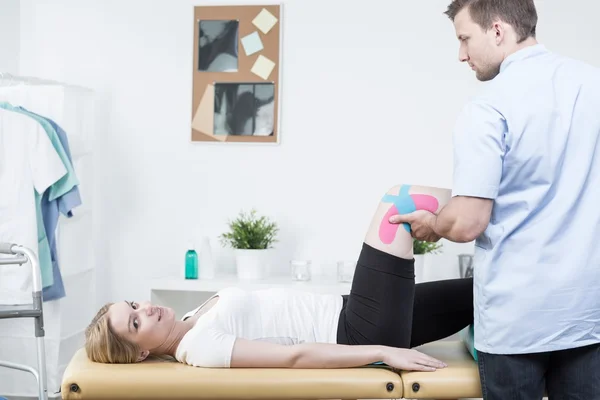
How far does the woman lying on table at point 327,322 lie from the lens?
5.63 feet

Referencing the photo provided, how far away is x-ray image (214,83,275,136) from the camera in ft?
11.4

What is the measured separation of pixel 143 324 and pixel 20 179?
1347 mm

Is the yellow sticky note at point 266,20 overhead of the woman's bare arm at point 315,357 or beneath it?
overhead

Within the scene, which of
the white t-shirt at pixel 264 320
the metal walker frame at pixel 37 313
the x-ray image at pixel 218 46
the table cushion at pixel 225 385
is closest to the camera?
the table cushion at pixel 225 385

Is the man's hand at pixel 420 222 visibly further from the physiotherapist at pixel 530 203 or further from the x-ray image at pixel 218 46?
the x-ray image at pixel 218 46

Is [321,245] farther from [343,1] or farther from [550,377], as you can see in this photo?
[550,377]

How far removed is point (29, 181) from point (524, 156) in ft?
6.79

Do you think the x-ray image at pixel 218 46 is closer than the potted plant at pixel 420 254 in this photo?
No

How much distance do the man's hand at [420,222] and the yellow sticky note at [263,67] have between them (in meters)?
1.89

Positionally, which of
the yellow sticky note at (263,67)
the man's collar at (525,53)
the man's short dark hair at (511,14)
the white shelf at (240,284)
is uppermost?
the yellow sticky note at (263,67)

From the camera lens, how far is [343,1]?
344 cm

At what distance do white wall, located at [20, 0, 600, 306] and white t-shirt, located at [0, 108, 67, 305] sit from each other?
2.11ft

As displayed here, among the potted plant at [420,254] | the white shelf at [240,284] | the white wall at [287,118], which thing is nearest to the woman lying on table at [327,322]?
the white shelf at [240,284]

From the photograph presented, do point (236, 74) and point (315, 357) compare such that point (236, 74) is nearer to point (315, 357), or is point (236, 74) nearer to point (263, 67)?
point (263, 67)
